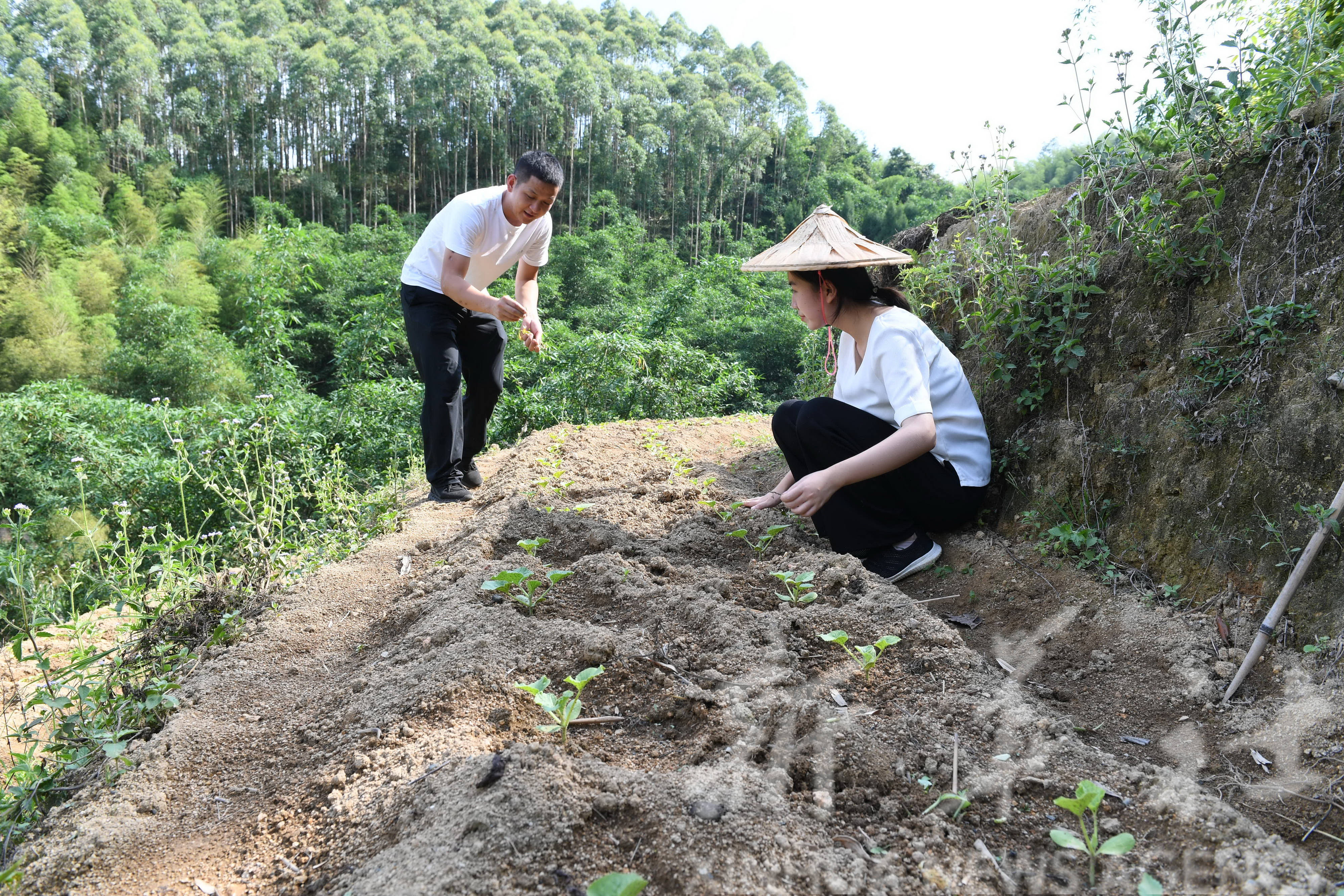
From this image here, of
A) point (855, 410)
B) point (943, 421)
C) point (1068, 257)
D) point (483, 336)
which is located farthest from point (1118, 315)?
point (483, 336)

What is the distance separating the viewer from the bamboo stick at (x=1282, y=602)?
5.21 ft

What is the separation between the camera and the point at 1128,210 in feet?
7.79

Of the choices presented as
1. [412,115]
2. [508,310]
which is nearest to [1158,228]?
[508,310]

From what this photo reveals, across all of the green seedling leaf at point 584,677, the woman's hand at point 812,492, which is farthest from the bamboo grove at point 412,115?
the green seedling leaf at point 584,677

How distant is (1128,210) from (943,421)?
0.87 m

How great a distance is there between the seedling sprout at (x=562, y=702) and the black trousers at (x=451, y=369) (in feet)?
7.33

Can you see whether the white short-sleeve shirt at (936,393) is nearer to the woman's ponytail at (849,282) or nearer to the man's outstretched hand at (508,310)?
the woman's ponytail at (849,282)

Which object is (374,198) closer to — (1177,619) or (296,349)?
(296,349)

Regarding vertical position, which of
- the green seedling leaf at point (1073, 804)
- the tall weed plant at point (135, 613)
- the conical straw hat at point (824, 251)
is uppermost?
the conical straw hat at point (824, 251)

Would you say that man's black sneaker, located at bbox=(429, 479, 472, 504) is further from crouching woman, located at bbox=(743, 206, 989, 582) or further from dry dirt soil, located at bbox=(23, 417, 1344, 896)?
crouching woman, located at bbox=(743, 206, 989, 582)

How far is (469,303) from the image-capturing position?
336 centimetres

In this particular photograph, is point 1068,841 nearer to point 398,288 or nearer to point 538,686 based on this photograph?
point 538,686

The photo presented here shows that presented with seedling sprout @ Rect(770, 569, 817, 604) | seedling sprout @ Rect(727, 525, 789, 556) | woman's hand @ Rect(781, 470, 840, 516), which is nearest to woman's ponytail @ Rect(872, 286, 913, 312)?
woman's hand @ Rect(781, 470, 840, 516)

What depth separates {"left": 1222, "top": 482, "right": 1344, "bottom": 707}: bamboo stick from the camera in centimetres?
159
